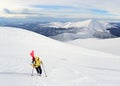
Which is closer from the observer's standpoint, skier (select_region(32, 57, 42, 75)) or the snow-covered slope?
skier (select_region(32, 57, 42, 75))

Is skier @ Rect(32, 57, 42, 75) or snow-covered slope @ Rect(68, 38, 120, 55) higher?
skier @ Rect(32, 57, 42, 75)

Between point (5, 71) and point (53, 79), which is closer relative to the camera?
point (53, 79)

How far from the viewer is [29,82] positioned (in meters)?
18.0

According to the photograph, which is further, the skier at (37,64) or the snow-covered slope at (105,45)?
the snow-covered slope at (105,45)

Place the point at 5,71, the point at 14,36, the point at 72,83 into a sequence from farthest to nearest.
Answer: the point at 14,36 < the point at 5,71 < the point at 72,83

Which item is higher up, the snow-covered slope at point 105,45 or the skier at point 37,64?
the skier at point 37,64

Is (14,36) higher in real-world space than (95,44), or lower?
higher

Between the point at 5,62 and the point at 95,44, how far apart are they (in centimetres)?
6800

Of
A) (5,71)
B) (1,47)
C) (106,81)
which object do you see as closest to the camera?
(106,81)

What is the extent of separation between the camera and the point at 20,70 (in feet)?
75.2

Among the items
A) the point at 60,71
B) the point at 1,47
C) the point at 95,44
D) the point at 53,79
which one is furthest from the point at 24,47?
the point at 95,44

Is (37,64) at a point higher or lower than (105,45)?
higher

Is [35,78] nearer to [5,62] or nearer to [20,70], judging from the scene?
[20,70]

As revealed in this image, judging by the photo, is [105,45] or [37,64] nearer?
[37,64]
